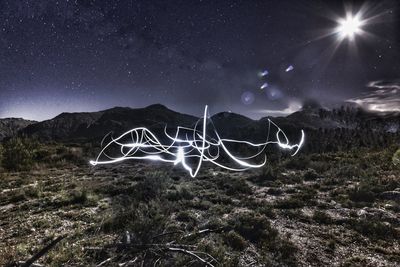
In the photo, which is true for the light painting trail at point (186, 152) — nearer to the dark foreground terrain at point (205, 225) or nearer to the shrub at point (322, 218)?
the dark foreground terrain at point (205, 225)

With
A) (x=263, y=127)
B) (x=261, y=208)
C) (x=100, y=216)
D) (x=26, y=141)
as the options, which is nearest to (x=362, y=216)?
(x=261, y=208)

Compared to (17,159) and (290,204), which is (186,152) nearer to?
(17,159)

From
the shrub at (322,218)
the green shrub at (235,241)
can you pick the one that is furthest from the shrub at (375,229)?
the green shrub at (235,241)

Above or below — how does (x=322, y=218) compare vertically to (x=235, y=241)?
above

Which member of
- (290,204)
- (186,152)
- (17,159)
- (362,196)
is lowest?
(290,204)

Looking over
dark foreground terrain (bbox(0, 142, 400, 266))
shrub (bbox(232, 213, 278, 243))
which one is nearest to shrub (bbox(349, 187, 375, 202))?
dark foreground terrain (bbox(0, 142, 400, 266))

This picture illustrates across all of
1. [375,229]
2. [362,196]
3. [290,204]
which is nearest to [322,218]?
[375,229]

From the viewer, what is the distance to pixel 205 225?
9805mm

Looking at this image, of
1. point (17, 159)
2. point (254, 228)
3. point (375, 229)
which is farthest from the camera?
point (17, 159)

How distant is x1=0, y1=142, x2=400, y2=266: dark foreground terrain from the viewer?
23.6ft

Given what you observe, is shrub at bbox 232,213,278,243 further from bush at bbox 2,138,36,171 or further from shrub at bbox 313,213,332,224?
bush at bbox 2,138,36,171

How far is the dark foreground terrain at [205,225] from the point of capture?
720 cm

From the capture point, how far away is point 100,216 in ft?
34.6

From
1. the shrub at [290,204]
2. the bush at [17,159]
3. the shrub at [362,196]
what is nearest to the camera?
the shrub at [290,204]
